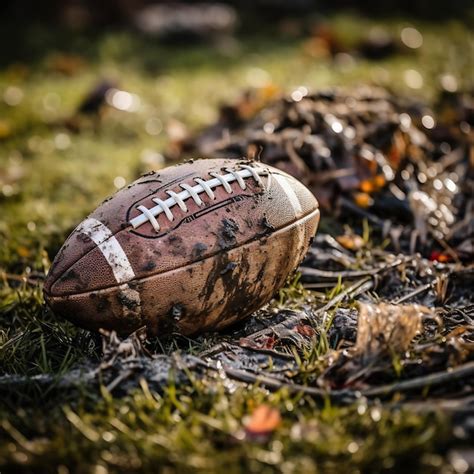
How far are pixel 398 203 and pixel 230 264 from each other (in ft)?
4.98

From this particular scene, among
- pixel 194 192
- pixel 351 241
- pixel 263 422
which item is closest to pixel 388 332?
pixel 263 422

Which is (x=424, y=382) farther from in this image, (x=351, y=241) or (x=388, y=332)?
(x=351, y=241)

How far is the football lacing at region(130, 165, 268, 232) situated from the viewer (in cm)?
224

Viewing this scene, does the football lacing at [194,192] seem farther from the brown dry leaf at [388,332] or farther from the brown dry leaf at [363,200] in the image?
the brown dry leaf at [363,200]

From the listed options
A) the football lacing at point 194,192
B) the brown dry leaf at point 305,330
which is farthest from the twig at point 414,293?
the football lacing at point 194,192

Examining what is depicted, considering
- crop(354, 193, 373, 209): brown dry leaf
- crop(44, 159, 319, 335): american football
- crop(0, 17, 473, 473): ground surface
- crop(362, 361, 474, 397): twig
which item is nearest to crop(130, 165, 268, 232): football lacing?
crop(44, 159, 319, 335): american football

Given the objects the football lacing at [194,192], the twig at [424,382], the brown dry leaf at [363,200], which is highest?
the football lacing at [194,192]

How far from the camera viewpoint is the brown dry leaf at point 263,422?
1821 millimetres

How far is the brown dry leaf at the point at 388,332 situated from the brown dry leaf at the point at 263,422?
0.40 metres

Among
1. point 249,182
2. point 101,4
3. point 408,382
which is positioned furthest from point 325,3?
point 408,382

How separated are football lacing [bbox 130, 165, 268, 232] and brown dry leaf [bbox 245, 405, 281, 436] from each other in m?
0.74

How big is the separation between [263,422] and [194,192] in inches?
34.5

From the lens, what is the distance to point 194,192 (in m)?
2.31

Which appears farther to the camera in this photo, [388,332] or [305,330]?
[305,330]
